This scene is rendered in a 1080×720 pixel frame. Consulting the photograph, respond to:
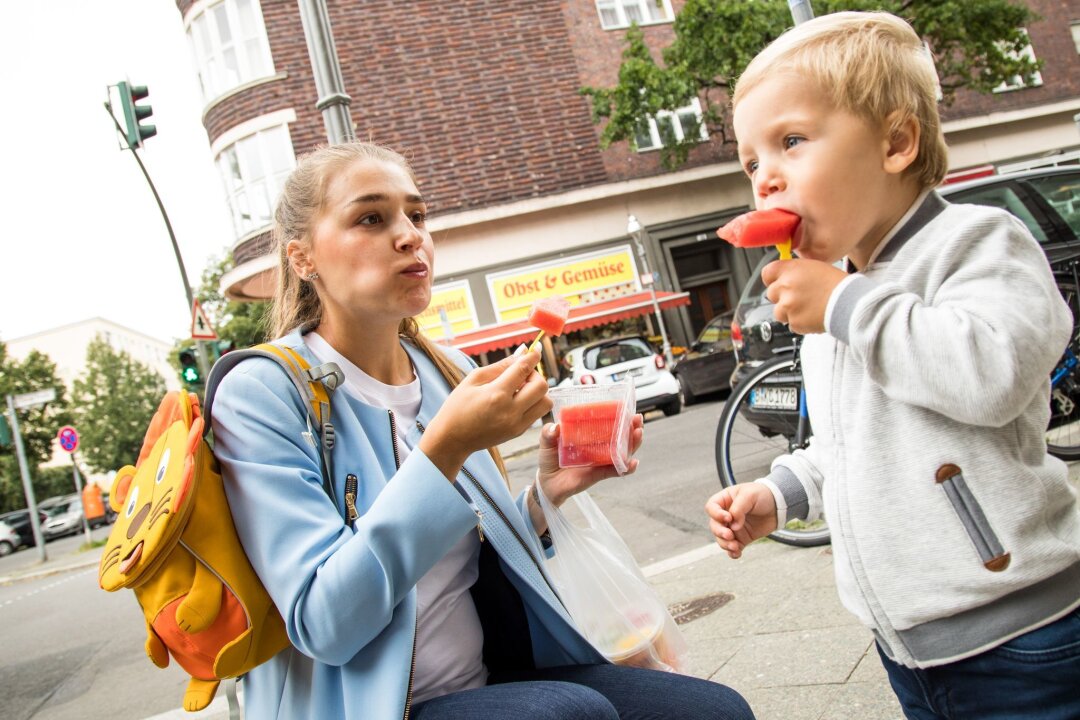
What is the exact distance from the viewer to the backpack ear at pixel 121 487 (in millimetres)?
1576

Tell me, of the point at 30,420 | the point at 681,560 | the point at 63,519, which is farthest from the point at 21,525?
the point at 681,560

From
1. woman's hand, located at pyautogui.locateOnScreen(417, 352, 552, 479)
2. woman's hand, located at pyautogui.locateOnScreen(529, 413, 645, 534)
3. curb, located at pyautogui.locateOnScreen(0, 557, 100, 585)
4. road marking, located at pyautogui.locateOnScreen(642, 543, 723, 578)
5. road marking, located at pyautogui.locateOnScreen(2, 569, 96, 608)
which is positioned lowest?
road marking, located at pyautogui.locateOnScreen(642, 543, 723, 578)

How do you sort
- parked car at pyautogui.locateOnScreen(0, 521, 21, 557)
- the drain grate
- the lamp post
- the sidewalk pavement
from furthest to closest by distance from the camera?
parked car at pyautogui.locateOnScreen(0, 521, 21, 557) → the lamp post → the drain grate → the sidewalk pavement

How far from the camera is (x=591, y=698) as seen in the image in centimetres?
144

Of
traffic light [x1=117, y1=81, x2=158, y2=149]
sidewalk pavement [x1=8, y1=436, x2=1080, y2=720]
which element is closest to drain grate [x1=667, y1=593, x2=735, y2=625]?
sidewalk pavement [x1=8, y1=436, x2=1080, y2=720]

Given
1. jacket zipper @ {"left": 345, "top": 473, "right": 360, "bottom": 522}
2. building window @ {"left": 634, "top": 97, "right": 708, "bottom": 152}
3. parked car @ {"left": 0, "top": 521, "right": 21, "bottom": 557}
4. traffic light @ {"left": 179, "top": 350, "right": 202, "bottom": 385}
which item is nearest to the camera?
jacket zipper @ {"left": 345, "top": 473, "right": 360, "bottom": 522}

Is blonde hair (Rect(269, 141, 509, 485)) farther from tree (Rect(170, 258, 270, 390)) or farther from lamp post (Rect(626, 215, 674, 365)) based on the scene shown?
tree (Rect(170, 258, 270, 390))

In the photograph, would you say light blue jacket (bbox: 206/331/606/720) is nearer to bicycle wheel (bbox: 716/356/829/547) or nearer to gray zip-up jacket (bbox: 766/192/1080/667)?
gray zip-up jacket (bbox: 766/192/1080/667)

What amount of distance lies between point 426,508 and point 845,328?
791 mm

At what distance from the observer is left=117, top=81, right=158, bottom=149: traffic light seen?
1079 cm

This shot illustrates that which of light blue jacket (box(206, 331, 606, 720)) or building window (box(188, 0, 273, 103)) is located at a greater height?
building window (box(188, 0, 273, 103))

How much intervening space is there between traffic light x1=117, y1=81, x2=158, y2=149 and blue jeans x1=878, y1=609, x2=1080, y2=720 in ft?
39.5

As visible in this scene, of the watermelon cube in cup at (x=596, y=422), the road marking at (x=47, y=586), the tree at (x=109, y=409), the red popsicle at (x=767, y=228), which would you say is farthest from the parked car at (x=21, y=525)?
the red popsicle at (x=767, y=228)

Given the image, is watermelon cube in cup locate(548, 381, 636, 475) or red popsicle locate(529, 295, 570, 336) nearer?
red popsicle locate(529, 295, 570, 336)
